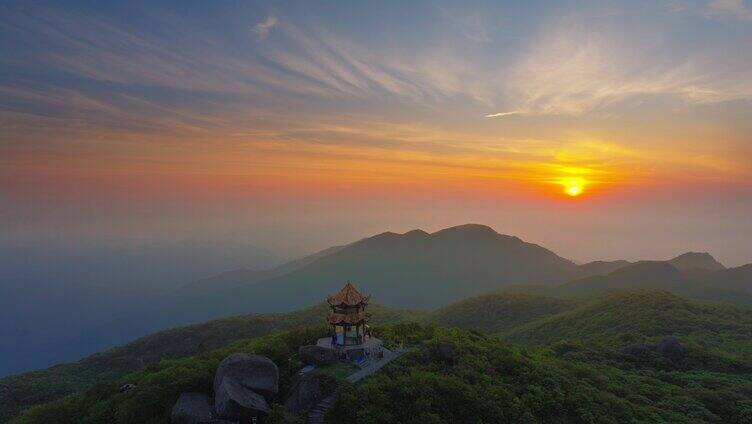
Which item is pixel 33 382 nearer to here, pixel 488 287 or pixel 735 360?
pixel 735 360

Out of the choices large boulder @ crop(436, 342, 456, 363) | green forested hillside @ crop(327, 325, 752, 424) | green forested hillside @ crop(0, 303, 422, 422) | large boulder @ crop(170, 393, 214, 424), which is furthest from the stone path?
green forested hillside @ crop(0, 303, 422, 422)

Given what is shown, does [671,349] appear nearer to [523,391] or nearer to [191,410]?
[523,391]

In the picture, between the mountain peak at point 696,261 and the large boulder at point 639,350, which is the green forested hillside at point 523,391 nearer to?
the large boulder at point 639,350

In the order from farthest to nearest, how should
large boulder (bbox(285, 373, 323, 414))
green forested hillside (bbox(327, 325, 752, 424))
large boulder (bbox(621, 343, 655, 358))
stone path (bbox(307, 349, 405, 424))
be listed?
1. large boulder (bbox(621, 343, 655, 358))
2. large boulder (bbox(285, 373, 323, 414))
3. green forested hillside (bbox(327, 325, 752, 424))
4. stone path (bbox(307, 349, 405, 424))

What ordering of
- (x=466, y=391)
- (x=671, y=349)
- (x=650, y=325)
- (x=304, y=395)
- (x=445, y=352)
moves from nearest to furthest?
(x=304, y=395), (x=466, y=391), (x=445, y=352), (x=671, y=349), (x=650, y=325)

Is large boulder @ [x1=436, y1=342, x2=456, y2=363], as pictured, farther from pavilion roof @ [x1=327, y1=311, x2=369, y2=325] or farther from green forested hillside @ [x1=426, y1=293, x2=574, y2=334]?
green forested hillside @ [x1=426, y1=293, x2=574, y2=334]

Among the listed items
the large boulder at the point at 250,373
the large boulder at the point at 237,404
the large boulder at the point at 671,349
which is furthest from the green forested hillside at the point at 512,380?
the large boulder at the point at 250,373

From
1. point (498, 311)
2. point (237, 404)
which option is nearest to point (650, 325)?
point (498, 311)
